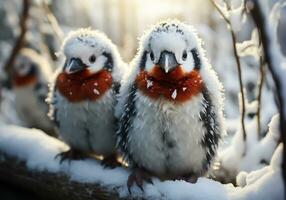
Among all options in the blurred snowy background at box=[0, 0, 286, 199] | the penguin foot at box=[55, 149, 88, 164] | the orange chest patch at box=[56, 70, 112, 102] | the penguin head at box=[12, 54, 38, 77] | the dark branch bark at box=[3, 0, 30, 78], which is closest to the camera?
the orange chest patch at box=[56, 70, 112, 102]

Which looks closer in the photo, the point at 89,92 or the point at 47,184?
the point at 89,92

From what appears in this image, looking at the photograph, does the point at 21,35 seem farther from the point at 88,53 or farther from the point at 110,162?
the point at 110,162

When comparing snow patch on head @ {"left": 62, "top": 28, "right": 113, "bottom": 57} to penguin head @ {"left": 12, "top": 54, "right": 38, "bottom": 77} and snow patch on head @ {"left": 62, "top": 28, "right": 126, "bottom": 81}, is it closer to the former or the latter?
snow patch on head @ {"left": 62, "top": 28, "right": 126, "bottom": 81}

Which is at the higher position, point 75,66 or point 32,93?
point 75,66

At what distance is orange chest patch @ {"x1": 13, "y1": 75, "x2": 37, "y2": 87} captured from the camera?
3.55 m

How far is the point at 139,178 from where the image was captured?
1.77m

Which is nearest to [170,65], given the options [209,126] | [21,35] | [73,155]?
[209,126]

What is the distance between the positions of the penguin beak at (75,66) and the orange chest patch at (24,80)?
64.2 inches

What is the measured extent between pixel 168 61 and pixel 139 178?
0.36 meters

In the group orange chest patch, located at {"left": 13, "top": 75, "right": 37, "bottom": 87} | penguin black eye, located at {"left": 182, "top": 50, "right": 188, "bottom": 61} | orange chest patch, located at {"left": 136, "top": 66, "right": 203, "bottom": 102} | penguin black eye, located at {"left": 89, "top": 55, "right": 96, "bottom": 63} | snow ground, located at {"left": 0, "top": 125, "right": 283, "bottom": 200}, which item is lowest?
snow ground, located at {"left": 0, "top": 125, "right": 283, "bottom": 200}

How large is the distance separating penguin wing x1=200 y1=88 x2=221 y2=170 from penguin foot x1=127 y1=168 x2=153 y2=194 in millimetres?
185

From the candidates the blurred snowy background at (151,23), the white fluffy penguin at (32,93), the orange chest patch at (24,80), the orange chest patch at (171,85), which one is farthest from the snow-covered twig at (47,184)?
the orange chest patch at (24,80)

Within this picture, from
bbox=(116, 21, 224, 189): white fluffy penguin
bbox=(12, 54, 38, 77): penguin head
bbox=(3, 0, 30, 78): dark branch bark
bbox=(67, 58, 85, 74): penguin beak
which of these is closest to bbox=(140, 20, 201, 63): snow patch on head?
bbox=(116, 21, 224, 189): white fluffy penguin

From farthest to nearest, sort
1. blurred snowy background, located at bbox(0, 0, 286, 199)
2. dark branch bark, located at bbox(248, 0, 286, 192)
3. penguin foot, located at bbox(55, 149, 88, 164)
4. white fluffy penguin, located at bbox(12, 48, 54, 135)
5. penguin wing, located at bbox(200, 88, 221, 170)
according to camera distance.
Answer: white fluffy penguin, located at bbox(12, 48, 54, 135), blurred snowy background, located at bbox(0, 0, 286, 199), penguin foot, located at bbox(55, 149, 88, 164), penguin wing, located at bbox(200, 88, 221, 170), dark branch bark, located at bbox(248, 0, 286, 192)
